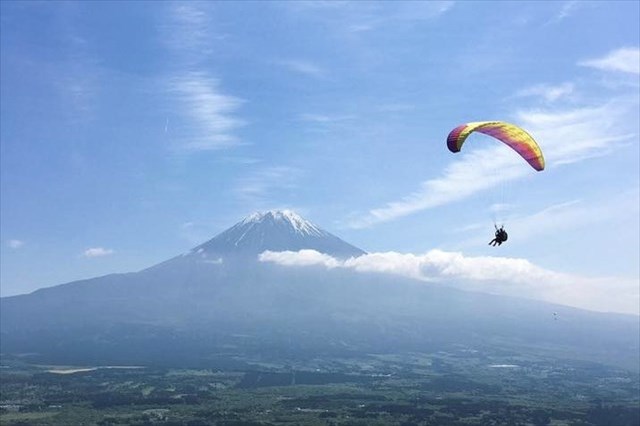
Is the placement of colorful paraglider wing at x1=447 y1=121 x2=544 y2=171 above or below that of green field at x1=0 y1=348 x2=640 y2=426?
above

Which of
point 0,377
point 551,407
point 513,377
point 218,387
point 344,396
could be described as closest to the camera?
point 551,407

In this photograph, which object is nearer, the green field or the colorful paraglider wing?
the colorful paraglider wing

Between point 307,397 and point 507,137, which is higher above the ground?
point 507,137

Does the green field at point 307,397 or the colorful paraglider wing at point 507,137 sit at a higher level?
the colorful paraglider wing at point 507,137

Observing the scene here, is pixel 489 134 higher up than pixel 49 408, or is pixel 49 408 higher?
pixel 489 134

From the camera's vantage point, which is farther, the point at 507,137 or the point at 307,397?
the point at 307,397

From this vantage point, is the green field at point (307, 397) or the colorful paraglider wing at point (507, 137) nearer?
the colorful paraglider wing at point (507, 137)

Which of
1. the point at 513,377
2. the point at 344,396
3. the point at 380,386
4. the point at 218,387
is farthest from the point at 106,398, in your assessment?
the point at 513,377

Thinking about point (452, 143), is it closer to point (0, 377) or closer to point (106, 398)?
point (106, 398)
